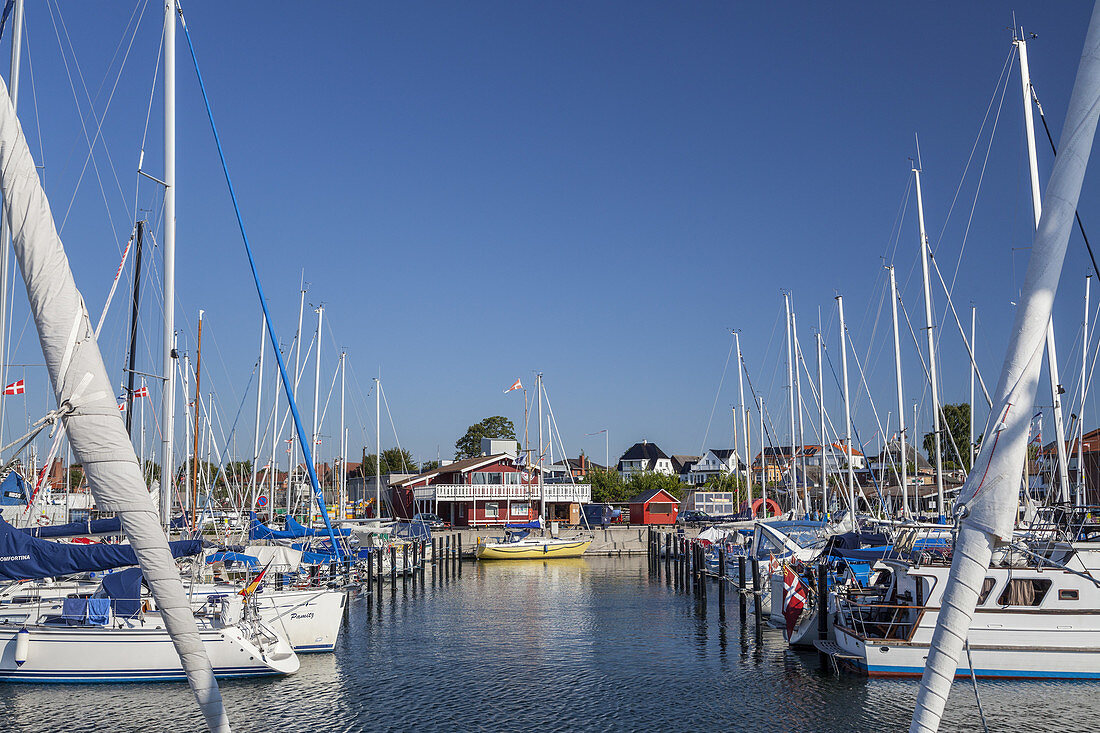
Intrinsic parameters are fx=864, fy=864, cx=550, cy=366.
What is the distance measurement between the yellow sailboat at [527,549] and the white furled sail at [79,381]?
5674 cm

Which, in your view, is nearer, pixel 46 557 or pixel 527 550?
pixel 46 557

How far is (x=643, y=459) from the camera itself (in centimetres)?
15775

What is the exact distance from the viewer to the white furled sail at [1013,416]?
25.1 feet

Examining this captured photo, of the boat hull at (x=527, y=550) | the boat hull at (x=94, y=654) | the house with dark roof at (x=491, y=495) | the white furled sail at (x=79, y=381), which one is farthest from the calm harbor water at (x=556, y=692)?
the house with dark roof at (x=491, y=495)

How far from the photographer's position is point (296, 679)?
23.6m

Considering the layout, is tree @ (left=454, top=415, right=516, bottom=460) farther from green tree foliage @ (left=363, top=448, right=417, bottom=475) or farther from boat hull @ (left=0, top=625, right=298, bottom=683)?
boat hull @ (left=0, top=625, right=298, bottom=683)

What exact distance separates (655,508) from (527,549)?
23529 millimetres

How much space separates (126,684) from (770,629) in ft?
70.3

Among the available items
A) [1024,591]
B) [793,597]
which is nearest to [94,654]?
[793,597]

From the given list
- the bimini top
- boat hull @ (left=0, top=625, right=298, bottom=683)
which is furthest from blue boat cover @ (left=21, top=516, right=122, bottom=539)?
boat hull @ (left=0, top=625, right=298, bottom=683)

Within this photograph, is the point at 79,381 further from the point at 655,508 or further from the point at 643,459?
the point at 643,459

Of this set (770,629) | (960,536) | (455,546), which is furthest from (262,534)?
(960,536)

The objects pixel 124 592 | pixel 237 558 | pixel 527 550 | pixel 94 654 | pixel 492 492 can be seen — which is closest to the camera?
pixel 94 654

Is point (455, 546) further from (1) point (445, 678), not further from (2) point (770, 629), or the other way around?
(1) point (445, 678)
